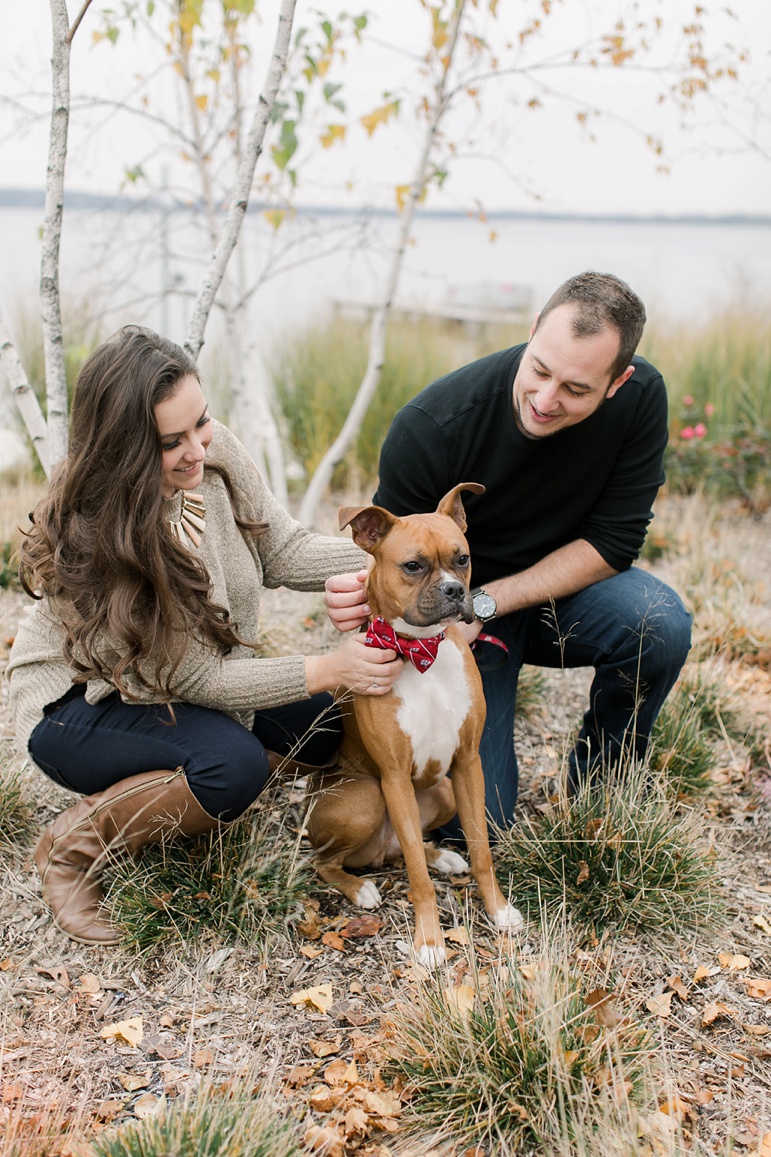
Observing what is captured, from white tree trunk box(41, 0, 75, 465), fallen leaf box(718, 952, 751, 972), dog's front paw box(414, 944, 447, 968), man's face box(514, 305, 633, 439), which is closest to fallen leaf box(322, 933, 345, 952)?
dog's front paw box(414, 944, 447, 968)

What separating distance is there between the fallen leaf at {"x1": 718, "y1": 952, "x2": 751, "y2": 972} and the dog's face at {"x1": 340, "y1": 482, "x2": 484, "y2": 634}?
1.51 m

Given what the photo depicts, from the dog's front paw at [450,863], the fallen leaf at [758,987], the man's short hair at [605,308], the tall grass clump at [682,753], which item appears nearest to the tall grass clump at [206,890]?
the dog's front paw at [450,863]

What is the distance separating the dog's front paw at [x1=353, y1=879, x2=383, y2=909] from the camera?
365 cm

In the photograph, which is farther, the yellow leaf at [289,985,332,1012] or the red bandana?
the red bandana

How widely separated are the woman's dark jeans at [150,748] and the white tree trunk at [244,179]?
176cm

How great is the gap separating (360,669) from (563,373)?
130 centimetres

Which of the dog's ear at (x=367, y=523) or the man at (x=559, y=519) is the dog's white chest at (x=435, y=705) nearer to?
the man at (x=559, y=519)

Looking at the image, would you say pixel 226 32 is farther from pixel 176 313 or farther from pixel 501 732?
pixel 176 313

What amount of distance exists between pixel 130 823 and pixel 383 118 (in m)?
4.02

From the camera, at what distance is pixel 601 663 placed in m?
4.09

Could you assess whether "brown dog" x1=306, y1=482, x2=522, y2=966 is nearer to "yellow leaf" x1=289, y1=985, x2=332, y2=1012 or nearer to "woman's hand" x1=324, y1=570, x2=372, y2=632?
"woman's hand" x1=324, y1=570, x2=372, y2=632

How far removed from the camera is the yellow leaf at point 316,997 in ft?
10.4

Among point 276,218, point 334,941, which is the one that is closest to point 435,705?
point 334,941

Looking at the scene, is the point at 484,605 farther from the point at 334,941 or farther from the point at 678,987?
the point at 678,987
